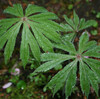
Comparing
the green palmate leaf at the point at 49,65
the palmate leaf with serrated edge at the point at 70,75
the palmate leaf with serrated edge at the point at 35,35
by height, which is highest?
the palmate leaf with serrated edge at the point at 35,35

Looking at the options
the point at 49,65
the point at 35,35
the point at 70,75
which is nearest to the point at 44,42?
the point at 35,35

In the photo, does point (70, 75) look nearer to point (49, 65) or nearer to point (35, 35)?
point (49, 65)

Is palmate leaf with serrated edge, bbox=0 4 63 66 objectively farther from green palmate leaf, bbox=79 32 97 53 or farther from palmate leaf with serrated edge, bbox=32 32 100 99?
green palmate leaf, bbox=79 32 97 53

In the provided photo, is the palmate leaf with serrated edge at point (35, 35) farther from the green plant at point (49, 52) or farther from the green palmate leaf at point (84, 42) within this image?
the green palmate leaf at point (84, 42)

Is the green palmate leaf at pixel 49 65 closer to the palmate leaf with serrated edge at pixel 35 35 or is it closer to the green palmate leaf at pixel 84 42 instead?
the palmate leaf with serrated edge at pixel 35 35

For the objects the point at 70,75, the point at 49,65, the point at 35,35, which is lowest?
the point at 70,75

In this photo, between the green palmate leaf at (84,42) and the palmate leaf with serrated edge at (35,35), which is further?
the green palmate leaf at (84,42)

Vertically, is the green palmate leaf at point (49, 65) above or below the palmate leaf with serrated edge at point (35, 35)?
below

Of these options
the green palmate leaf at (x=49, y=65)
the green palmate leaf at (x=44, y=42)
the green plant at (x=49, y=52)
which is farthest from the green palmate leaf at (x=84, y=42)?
the green palmate leaf at (x=44, y=42)

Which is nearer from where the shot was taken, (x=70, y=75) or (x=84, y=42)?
(x=70, y=75)

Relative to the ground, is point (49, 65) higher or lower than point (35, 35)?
lower

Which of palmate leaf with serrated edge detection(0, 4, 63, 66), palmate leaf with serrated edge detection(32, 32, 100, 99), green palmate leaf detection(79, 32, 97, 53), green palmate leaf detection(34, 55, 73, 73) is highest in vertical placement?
palmate leaf with serrated edge detection(0, 4, 63, 66)

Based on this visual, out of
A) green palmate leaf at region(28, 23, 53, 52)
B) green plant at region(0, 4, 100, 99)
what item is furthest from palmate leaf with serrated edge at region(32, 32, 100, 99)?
green palmate leaf at region(28, 23, 53, 52)
